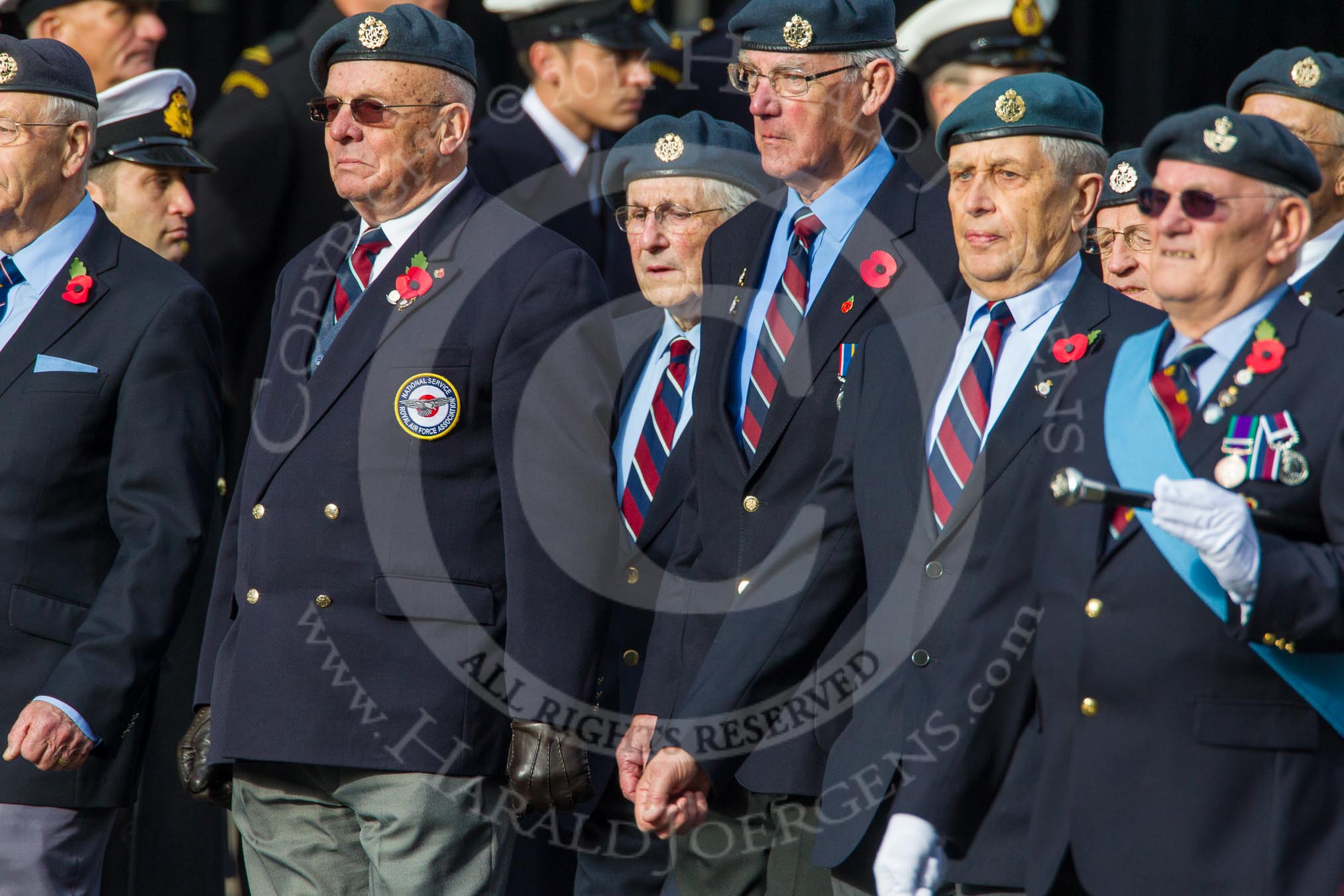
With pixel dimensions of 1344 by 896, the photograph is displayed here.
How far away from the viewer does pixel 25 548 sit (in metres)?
3.84

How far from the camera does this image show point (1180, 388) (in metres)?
2.70

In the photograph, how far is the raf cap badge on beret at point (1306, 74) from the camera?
3922 millimetres

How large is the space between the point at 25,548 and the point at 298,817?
2.52 ft

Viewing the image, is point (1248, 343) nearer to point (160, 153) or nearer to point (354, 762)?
point (354, 762)

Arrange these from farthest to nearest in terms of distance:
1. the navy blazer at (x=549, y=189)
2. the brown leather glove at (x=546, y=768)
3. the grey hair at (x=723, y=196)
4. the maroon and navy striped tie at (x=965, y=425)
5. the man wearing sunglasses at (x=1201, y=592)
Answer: the navy blazer at (x=549, y=189) < the grey hair at (x=723, y=196) < the brown leather glove at (x=546, y=768) < the maroon and navy striped tie at (x=965, y=425) < the man wearing sunglasses at (x=1201, y=592)

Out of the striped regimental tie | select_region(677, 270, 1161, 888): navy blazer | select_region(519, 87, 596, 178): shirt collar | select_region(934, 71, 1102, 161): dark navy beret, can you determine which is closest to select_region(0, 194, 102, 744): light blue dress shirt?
select_region(677, 270, 1161, 888): navy blazer

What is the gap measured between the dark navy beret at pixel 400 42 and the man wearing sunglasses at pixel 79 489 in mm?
573

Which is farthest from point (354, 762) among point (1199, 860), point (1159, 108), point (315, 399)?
point (1159, 108)

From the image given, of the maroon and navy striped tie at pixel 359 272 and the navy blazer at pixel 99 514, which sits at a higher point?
the maroon and navy striped tie at pixel 359 272

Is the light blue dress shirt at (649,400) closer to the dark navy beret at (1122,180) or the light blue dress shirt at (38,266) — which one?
the dark navy beret at (1122,180)

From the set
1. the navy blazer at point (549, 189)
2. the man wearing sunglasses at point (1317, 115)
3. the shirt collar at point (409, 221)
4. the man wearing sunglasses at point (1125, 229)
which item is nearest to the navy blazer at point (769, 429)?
the shirt collar at point (409, 221)

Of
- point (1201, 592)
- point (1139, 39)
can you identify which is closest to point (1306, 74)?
point (1201, 592)

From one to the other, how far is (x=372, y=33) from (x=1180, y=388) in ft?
6.24

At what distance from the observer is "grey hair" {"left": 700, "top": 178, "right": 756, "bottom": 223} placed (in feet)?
14.9
